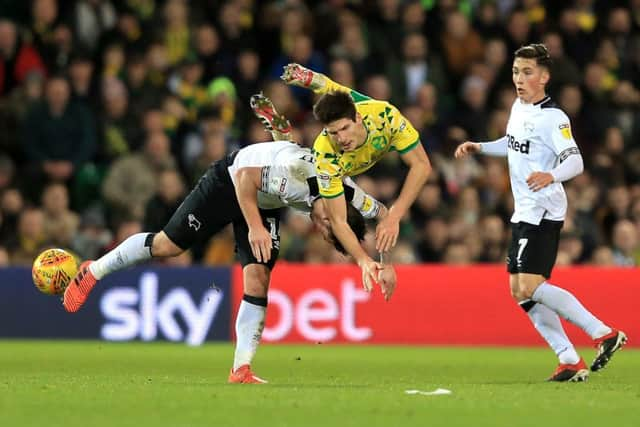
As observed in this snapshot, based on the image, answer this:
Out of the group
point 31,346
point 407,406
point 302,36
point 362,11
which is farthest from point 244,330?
point 362,11

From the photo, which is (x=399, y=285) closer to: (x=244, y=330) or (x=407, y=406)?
(x=244, y=330)

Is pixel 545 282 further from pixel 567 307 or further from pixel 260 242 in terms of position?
pixel 260 242

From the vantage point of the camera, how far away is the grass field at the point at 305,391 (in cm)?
→ 736

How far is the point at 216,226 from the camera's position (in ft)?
34.6

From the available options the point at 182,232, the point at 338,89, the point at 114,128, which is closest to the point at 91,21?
the point at 114,128

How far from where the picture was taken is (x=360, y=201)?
33.7 ft

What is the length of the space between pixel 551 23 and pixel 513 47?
86cm

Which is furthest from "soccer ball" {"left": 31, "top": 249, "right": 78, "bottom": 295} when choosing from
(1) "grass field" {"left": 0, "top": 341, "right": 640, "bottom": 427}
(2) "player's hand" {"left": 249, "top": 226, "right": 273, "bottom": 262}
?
(2) "player's hand" {"left": 249, "top": 226, "right": 273, "bottom": 262}

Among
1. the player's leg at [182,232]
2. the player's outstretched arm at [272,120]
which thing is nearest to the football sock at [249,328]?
the player's leg at [182,232]

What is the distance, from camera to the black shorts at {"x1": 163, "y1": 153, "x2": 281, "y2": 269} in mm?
10234

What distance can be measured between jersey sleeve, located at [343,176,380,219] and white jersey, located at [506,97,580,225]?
1.05 m

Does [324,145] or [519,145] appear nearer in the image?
[324,145]

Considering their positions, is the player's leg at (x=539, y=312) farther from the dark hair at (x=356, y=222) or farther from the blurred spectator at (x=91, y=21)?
the blurred spectator at (x=91, y=21)

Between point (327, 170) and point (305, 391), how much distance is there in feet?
4.86
